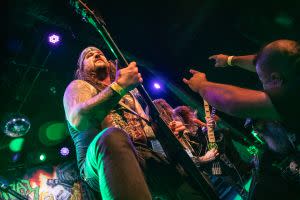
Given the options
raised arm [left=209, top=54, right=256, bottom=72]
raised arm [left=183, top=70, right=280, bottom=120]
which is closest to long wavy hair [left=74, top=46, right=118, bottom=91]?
raised arm [left=183, top=70, right=280, bottom=120]

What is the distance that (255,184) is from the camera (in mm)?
4688

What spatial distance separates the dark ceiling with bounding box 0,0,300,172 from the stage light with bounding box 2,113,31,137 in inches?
17.6

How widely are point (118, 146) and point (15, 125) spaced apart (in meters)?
5.87

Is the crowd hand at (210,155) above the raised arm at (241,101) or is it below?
above

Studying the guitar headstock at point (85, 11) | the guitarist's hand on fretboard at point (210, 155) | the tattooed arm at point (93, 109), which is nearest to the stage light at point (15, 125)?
the guitarist's hand on fretboard at point (210, 155)

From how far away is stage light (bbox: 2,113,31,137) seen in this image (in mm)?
7566

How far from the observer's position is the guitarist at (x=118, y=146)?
8.00 feet

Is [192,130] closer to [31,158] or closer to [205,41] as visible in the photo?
[205,41]

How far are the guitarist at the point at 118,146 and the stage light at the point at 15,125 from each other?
431cm

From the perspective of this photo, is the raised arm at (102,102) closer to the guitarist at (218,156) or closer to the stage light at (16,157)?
the guitarist at (218,156)

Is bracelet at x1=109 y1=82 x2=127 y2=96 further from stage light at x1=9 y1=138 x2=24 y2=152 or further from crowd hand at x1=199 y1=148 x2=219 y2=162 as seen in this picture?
stage light at x1=9 y1=138 x2=24 y2=152

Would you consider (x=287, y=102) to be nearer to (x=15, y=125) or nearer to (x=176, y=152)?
(x=176, y=152)

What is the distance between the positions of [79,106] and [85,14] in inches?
45.5

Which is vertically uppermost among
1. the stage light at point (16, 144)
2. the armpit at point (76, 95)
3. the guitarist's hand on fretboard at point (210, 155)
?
the stage light at point (16, 144)
